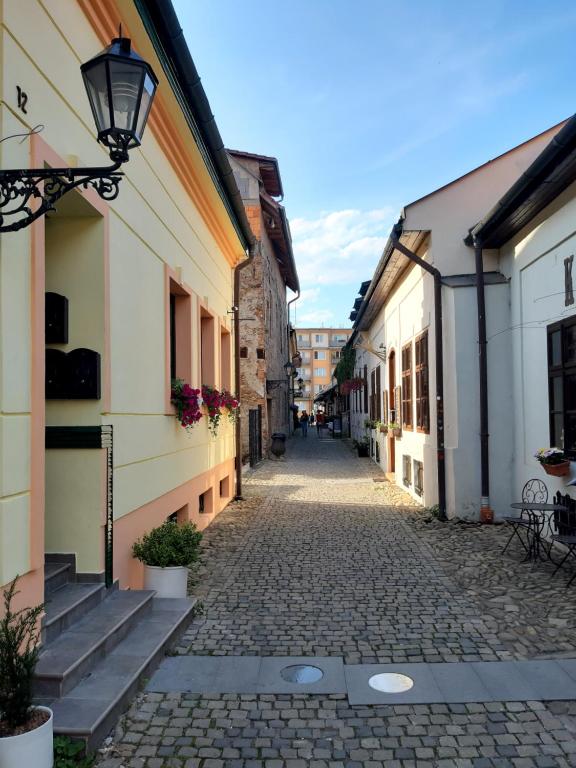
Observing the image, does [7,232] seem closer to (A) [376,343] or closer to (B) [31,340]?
(B) [31,340]

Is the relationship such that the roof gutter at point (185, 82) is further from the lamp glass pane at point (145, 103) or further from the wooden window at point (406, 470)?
the wooden window at point (406, 470)

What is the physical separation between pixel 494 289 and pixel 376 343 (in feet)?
26.5

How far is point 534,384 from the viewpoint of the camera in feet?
25.1

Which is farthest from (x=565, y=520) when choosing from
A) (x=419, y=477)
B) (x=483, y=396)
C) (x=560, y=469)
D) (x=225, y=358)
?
(x=225, y=358)

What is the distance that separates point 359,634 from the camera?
4516 mm

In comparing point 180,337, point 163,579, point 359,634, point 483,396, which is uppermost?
point 180,337

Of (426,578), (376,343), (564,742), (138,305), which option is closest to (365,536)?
(426,578)

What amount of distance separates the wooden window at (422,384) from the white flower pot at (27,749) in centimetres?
790

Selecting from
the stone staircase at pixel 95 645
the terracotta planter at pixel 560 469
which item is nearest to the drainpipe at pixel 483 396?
the terracotta planter at pixel 560 469

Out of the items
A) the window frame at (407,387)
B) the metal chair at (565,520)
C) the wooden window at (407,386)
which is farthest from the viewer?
the wooden window at (407,386)

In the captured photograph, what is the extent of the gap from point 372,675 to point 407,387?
8.46 m

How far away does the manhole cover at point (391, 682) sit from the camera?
3594 millimetres

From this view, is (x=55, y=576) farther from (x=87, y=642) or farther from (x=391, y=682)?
(x=391, y=682)

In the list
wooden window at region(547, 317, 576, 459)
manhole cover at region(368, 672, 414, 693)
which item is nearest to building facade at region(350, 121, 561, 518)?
wooden window at region(547, 317, 576, 459)
